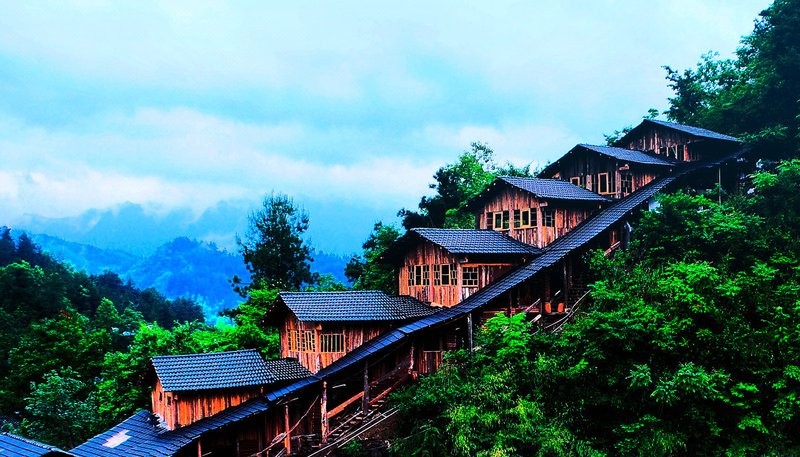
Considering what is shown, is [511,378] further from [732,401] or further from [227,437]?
[227,437]

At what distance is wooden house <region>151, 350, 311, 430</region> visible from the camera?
23.3m

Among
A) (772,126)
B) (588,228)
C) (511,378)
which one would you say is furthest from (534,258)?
(772,126)

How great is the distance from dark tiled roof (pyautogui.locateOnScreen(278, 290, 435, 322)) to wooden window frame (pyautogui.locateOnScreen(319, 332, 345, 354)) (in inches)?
36.0

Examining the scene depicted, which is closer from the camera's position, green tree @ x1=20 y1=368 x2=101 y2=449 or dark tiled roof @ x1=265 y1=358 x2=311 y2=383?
dark tiled roof @ x1=265 y1=358 x2=311 y2=383

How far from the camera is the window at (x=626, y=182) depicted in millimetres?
35688

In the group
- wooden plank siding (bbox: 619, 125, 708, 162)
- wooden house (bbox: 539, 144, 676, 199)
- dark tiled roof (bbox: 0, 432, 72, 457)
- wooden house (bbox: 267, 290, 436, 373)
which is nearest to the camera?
dark tiled roof (bbox: 0, 432, 72, 457)

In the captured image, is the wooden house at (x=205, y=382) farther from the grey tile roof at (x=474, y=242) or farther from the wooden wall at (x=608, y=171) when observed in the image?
the wooden wall at (x=608, y=171)

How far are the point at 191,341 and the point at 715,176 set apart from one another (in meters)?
34.2

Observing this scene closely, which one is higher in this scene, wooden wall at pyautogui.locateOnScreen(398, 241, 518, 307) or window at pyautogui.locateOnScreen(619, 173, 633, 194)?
window at pyautogui.locateOnScreen(619, 173, 633, 194)

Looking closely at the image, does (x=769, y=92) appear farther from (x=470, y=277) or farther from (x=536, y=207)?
(x=470, y=277)

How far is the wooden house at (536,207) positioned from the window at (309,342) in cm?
1341

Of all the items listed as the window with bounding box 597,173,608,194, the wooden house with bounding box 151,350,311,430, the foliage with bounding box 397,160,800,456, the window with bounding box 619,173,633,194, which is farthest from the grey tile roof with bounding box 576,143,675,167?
the wooden house with bounding box 151,350,311,430

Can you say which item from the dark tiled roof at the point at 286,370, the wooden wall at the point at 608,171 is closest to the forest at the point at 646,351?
the dark tiled roof at the point at 286,370

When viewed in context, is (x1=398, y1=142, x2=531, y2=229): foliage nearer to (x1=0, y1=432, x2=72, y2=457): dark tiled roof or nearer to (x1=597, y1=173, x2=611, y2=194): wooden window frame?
(x1=597, y1=173, x2=611, y2=194): wooden window frame
